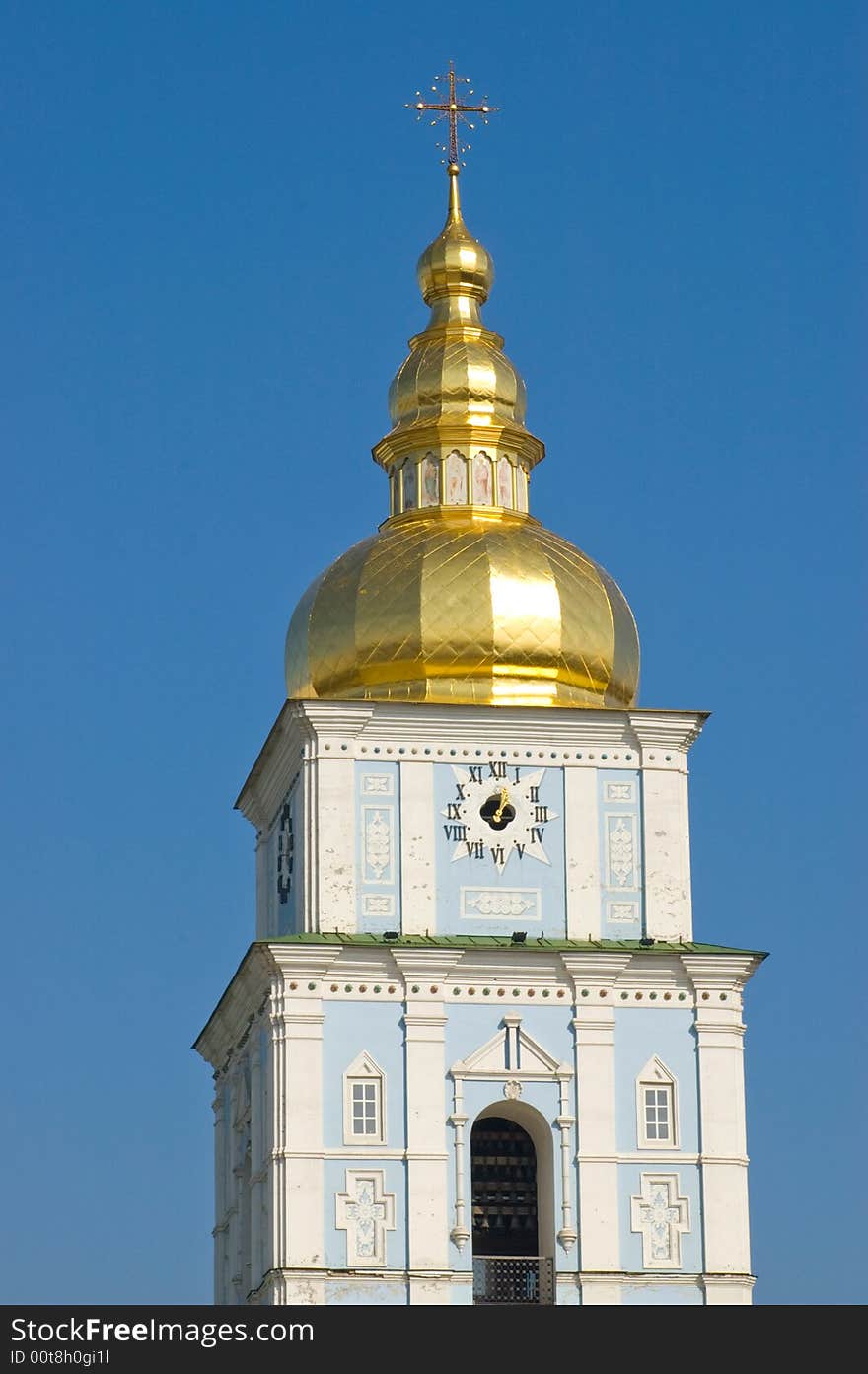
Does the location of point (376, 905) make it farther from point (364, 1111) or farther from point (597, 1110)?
point (597, 1110)

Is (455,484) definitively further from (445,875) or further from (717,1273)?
(717,1273)

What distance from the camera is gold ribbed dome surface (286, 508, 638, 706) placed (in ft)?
134

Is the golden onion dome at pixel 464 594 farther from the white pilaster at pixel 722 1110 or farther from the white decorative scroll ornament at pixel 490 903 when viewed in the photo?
the white pilaster at pixel 722 1110

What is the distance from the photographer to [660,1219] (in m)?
38.6

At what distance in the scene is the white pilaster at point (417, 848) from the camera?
130 ft

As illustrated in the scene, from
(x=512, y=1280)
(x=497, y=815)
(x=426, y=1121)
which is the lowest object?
(x=512, y=1280)

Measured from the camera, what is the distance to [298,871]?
40.3 metres

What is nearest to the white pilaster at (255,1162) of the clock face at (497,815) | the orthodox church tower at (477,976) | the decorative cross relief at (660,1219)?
the orthodox church tower at (477,976)

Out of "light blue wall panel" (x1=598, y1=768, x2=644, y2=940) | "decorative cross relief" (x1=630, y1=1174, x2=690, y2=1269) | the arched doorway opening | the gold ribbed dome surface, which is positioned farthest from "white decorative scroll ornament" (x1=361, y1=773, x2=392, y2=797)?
"decorative cross relief" (x1=630, y1=1174, x2=690, y2=1269)

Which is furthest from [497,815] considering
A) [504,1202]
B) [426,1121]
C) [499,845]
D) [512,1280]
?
[512,1280]

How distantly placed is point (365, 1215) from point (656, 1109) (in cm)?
326

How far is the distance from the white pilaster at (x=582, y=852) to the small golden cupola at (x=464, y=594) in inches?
37.1
